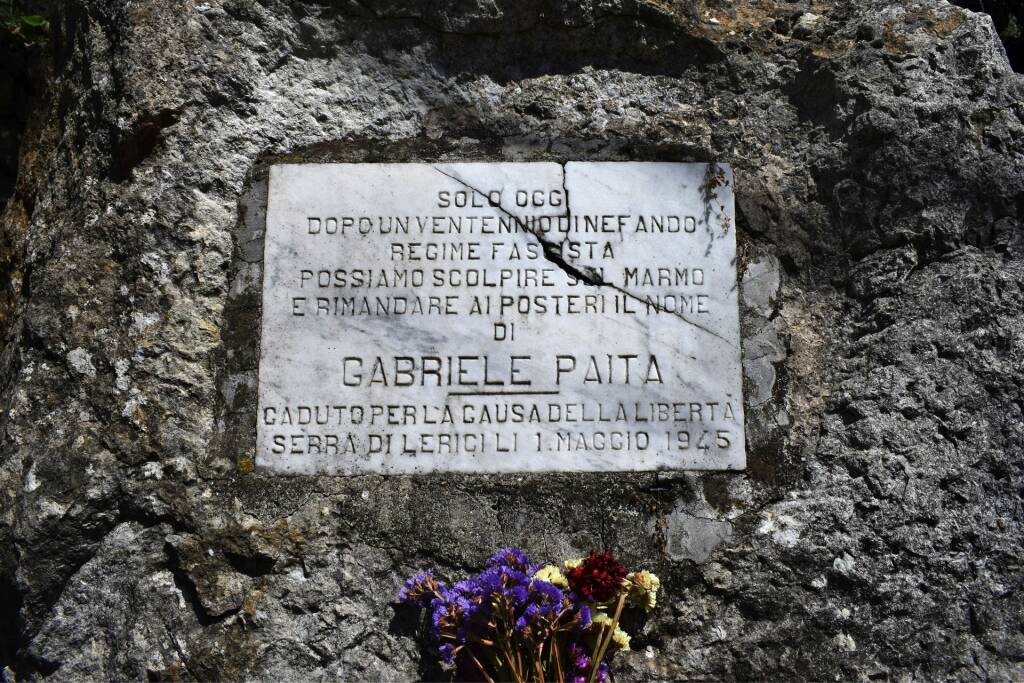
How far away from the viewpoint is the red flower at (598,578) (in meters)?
2.61

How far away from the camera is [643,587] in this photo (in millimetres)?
2666

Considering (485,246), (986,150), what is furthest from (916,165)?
(485,246)

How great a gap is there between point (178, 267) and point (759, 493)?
6.24 feet

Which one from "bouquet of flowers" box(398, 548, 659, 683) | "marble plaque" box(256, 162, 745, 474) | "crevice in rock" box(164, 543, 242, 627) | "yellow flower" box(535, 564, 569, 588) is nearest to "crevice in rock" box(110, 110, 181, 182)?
"marble plaque" box(256, 162, 745, 474)

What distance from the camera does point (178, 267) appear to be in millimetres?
3012

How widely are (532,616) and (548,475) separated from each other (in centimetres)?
45

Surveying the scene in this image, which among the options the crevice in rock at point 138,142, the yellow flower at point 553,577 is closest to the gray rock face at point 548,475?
the crevice in rock at point 138,142

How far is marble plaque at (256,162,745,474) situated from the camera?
289cm

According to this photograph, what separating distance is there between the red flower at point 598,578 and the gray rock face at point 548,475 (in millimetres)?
151

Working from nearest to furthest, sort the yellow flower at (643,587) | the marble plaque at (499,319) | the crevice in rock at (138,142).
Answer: the yellow flower at (643,587)
the marble plaque at (499,319)
the crevice in rock at (138,142)

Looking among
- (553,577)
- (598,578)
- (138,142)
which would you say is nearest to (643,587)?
(598,578)

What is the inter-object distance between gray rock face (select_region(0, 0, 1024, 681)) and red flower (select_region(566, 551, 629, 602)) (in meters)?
0.15

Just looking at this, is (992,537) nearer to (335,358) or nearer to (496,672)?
(496,672)

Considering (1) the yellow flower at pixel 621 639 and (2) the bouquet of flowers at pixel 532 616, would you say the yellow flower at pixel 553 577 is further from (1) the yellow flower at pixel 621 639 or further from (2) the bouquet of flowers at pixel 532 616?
(1) the yellow flower at pixel 621 639
